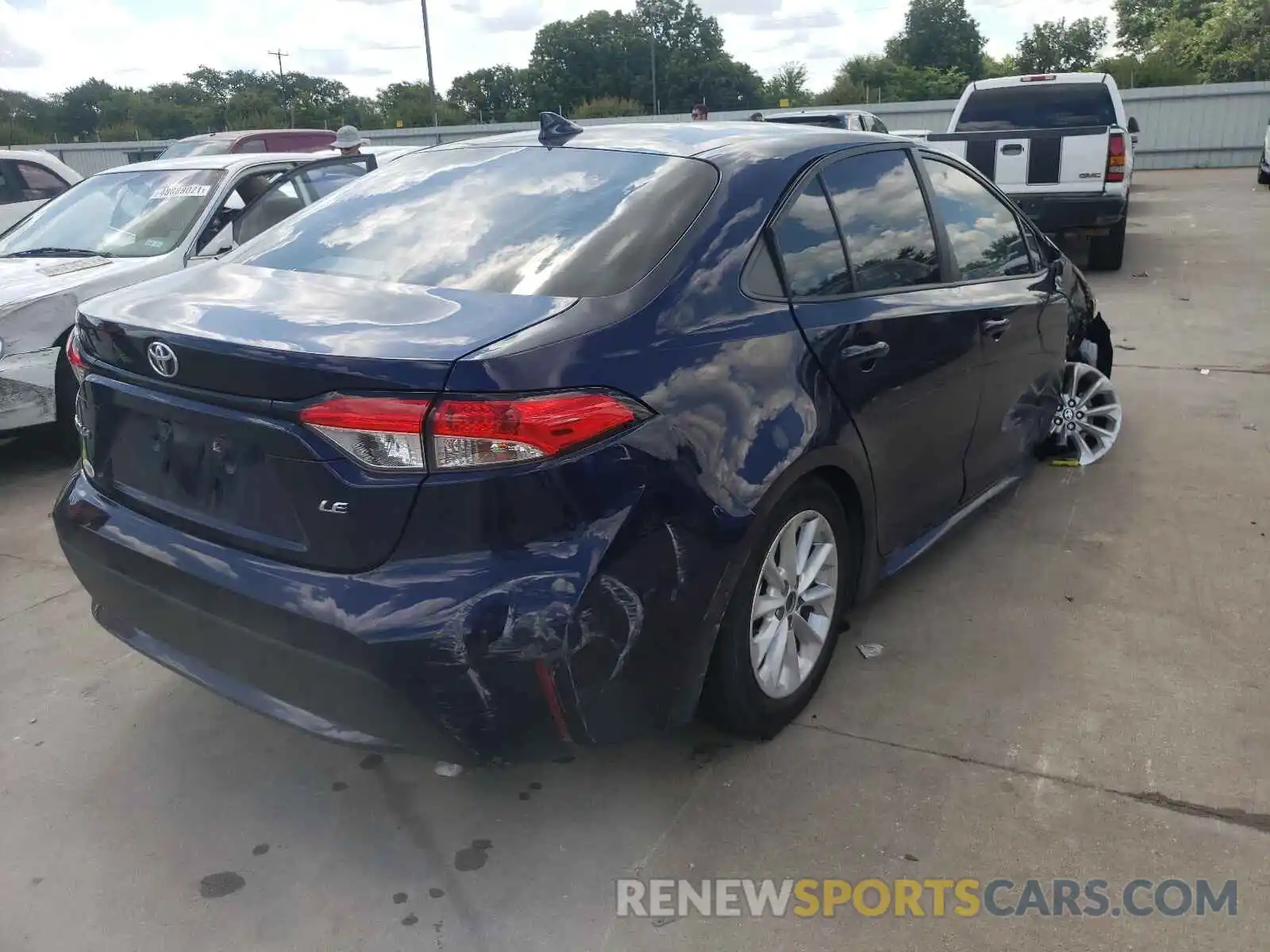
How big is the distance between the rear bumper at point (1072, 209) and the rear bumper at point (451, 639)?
9176 mm

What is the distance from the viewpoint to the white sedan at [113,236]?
5227 mm

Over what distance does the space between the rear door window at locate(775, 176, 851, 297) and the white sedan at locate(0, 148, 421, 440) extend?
115 inches

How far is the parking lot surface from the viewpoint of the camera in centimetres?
234

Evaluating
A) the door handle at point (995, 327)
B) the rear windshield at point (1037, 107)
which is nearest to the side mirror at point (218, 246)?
the door handle at point (995, 327)

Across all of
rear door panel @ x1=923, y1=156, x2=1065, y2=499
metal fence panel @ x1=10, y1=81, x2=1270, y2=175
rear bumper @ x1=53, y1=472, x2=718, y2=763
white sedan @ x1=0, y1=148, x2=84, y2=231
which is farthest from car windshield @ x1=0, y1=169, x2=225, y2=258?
metal fence panel @ x1=10, y1=81, x2=1270, y2=175

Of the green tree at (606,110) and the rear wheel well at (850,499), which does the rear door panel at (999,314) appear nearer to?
the rear wheel well at (850,499)

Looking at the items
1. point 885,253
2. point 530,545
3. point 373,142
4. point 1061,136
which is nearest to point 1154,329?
point 1061,136

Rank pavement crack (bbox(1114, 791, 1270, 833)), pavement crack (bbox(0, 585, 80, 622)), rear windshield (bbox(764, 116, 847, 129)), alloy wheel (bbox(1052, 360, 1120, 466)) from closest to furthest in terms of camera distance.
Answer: pavement crack (bbox(1114, 791, 1270, 833)), pavement crack (bbox(0, 585, 80, 622)), alloy wheel (bbox(1052, 360, 1120, 466)), rear windshield (bbox(764, 116, 847, 129))

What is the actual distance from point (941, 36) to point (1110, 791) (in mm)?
88124

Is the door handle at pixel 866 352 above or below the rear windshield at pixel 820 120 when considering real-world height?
below

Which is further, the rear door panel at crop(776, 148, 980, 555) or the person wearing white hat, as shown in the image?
the person wearing white hat

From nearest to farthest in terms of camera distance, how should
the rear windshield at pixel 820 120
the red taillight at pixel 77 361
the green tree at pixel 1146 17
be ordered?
the red taillight at pixel 77 361 → the rear windshield at pixel 820 120 → the green tree at pixel 1146 17

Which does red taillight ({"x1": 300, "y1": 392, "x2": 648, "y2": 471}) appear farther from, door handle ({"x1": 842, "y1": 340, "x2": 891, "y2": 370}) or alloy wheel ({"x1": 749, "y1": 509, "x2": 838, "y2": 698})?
door handle ({"x1": 842, "y1": 340, "x2": 891, "y2": 370})

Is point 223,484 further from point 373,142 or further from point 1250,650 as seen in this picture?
point 373,142
